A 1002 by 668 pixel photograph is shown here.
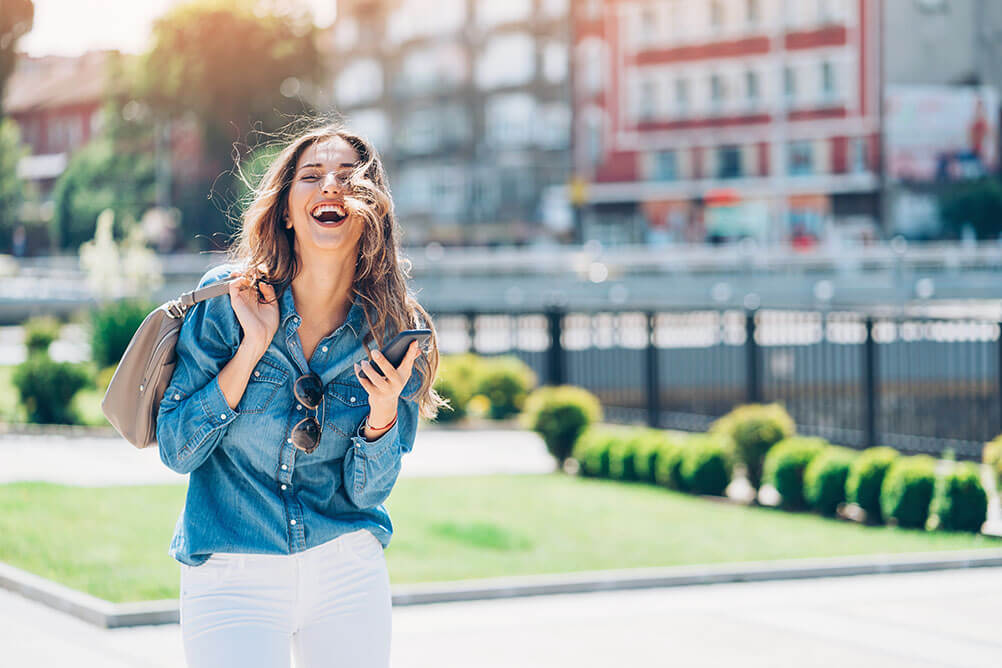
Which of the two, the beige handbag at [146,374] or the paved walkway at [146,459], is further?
the paved walkway at [146,459]

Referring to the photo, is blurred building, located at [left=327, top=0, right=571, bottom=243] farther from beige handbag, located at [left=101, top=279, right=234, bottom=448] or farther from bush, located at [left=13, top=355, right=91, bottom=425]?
beige handbag, located at [left=101, top=279, right=234, bottom=448]

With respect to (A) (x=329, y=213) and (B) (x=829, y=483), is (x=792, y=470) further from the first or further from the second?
(A) (x=329, y=213)

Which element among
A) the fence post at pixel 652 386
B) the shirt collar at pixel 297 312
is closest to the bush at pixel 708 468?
the fence post at pixel 652 386

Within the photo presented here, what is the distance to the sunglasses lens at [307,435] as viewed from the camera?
3.05m

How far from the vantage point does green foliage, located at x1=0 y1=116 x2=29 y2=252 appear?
44781 millimetres

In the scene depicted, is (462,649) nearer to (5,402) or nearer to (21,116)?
(5,402)

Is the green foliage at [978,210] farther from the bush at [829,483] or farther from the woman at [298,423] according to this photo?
the woman at [298,423]

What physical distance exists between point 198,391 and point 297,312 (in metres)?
0.28

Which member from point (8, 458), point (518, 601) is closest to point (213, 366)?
point (518, 601)

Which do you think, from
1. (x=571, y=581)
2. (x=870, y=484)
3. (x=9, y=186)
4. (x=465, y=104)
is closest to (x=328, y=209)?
(x=571, y=581)

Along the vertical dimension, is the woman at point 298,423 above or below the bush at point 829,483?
above

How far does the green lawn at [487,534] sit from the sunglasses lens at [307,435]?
457 centimetres

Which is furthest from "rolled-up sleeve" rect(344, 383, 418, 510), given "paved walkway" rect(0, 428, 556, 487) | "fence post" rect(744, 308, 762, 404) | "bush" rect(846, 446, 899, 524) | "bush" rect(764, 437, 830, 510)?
"fence post" rect(744, 308, 762, 404)

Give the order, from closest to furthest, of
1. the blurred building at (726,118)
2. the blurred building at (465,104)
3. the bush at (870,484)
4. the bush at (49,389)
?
the bush at (870,484), the bush at (49,389), the blurred building at (726,118), the blurred building at (465,104)
